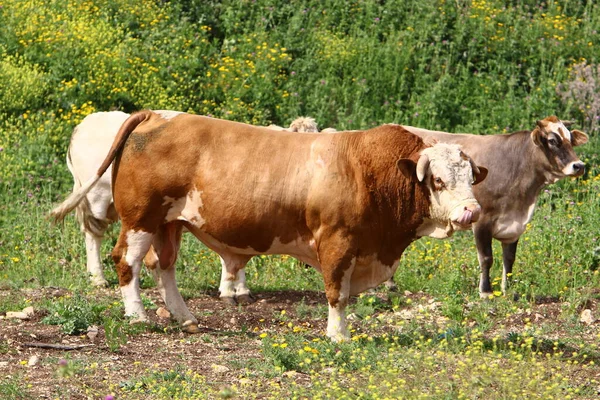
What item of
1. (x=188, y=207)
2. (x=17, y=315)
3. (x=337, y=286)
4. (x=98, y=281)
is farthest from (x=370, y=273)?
(x=98, y=281)

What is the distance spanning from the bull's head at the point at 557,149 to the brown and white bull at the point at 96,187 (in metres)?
2.57

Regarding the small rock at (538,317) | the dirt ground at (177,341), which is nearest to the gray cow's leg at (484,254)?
the dirt ground at (177,341)

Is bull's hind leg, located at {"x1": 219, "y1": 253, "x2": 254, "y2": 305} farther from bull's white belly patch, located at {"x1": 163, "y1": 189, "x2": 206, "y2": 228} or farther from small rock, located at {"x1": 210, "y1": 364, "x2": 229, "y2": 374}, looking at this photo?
small rock, located at {"x1": 210, "y1": 364, "x2": 229, "y2": 374}

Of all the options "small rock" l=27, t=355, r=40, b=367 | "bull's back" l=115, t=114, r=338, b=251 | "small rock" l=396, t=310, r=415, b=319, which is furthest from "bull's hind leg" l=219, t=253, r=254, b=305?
"small rock" l=27, t=355, r=40, b=367

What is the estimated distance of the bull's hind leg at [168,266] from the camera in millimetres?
9109

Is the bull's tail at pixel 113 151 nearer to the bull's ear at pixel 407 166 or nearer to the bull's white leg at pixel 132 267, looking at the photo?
the bull's white leg at pixel 132 267

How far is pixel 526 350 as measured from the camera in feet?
26.8

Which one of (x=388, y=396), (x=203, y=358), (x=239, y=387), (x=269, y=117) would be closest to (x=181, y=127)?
(x=203, y=358)

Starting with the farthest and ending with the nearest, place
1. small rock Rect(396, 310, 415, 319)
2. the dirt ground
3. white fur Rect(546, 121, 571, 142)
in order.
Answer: white fur Rect(546, 121, 571, 142) < small rock Rect(396, 310, 415, 319) < the dirt ground

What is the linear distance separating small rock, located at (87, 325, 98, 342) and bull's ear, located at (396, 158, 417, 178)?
2.70 m

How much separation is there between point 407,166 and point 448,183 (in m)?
0.38

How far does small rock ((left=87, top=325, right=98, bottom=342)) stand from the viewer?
848 cm

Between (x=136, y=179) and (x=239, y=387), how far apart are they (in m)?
2.31

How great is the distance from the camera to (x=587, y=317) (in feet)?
31.6
